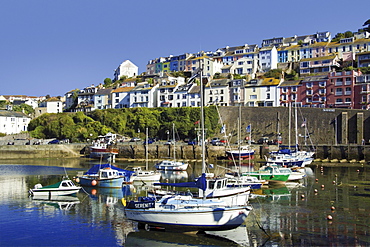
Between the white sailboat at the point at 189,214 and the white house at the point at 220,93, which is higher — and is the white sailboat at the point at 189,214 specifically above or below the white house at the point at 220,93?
below

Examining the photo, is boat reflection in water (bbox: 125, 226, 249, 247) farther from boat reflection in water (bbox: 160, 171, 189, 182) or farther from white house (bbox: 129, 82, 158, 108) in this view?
white house (bbox: 129, 82, 158, 108)

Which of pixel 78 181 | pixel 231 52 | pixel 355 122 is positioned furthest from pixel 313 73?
pixel 78 181

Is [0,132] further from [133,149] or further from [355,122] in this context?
[355,122]

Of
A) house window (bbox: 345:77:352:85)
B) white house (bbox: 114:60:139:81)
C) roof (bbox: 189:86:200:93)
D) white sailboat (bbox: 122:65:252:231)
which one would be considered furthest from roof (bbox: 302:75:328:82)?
white house (bbox: 114:60:139:81)

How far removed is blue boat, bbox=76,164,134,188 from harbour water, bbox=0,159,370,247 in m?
1.01

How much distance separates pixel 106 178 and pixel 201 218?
16.7 meters

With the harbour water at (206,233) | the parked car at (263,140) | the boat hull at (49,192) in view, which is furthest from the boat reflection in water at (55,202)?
the parked car at (263,140)

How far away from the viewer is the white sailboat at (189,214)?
17.2 meters

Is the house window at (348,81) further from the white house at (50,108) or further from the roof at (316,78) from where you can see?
the white house at (50,108)

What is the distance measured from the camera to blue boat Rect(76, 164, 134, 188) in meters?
32.0

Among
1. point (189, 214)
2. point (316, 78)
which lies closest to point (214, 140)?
→ point (316, 78)

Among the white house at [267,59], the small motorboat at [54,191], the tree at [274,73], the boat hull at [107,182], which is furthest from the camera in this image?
the white house at [267,59]

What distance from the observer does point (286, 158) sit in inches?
1758

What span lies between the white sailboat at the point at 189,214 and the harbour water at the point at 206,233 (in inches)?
22.3
